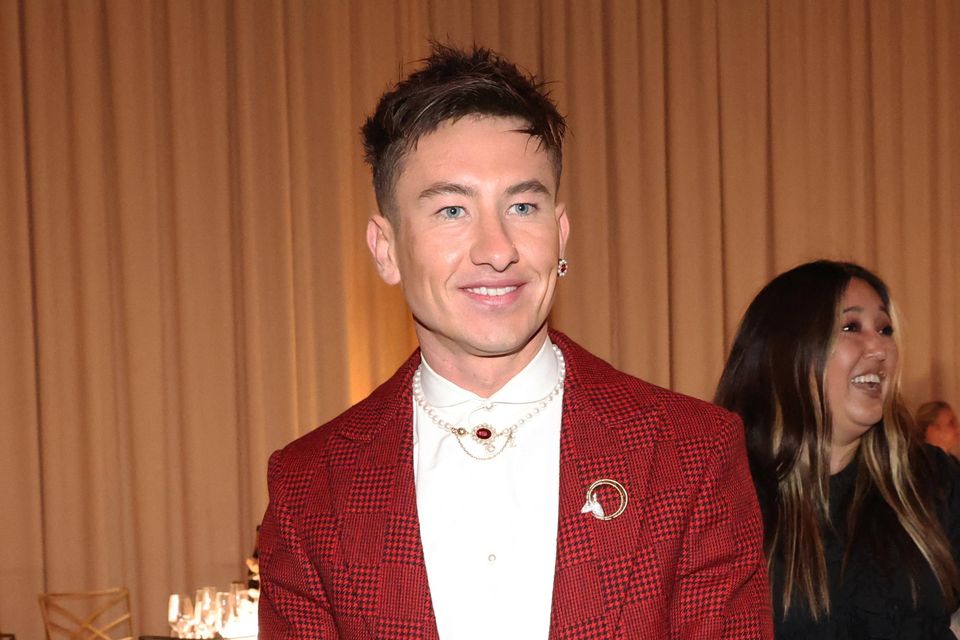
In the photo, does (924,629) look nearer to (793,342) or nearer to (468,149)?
(793,342)

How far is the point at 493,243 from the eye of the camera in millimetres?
1642

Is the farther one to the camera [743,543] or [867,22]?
[867,22]

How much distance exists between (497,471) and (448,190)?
17.8 inches

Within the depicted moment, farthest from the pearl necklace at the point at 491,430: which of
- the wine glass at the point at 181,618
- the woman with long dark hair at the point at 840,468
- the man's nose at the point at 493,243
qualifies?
the wine glass at the point at 181,618

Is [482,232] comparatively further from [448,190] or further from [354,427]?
[354,427]

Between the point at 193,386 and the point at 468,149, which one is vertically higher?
the point at 468,149

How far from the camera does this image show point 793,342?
285cm

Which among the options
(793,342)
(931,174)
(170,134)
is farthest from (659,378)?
(793,342)

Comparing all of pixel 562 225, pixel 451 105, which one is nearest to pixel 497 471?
pixel 562 225

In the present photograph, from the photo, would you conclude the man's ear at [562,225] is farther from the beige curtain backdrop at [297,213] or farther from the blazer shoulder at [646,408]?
the beige curtain backdrop at [297,213]

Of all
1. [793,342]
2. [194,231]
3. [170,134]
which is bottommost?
[793,342]

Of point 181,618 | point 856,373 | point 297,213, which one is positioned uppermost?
point 297,213

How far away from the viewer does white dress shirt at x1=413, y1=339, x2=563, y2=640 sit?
5.52 feet

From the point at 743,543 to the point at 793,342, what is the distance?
1.23m
